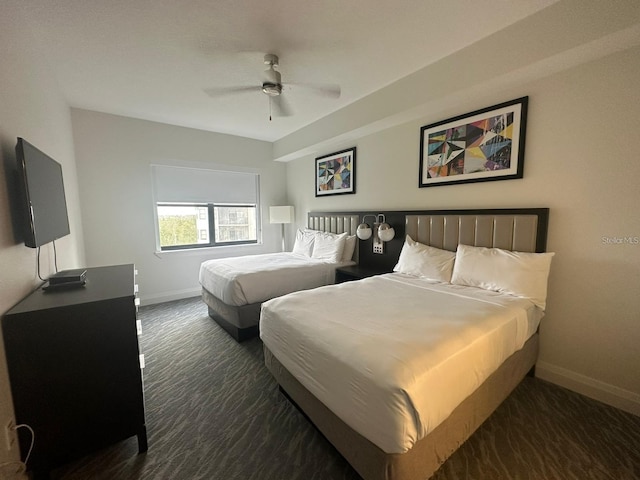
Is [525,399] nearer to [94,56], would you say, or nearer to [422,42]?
[422,42]

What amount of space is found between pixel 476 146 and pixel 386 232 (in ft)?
4.05

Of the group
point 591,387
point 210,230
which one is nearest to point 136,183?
point 210,230

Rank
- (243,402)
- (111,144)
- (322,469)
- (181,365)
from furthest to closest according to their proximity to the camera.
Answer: (111,144) → (181,365) → (243,402) → (322,469)

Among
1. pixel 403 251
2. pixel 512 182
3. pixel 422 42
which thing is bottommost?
pixel 403 251

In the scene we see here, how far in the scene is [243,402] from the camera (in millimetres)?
1963

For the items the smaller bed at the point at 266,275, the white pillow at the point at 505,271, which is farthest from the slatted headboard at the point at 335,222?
the white pillow at the point at 505,271

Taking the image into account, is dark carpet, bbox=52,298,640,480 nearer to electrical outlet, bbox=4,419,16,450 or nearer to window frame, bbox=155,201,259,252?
electrical outlet, bbox=4,419,16,450

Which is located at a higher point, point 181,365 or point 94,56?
point 94,56

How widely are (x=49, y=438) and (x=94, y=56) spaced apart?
9.11 feet

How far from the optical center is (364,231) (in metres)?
3.37

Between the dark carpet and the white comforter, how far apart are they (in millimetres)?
459

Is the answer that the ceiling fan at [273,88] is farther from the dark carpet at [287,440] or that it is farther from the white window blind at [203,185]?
the dark carpet at [287,440]

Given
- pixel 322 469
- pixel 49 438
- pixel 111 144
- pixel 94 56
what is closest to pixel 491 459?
pixel 322 469

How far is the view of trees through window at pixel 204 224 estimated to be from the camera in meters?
4.21
